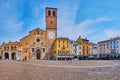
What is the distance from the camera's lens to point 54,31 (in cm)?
7638

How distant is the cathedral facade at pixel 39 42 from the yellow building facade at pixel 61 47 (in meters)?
1.65

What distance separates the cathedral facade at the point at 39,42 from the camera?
7519 cm

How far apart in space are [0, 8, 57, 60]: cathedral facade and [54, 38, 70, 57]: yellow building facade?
1.65m

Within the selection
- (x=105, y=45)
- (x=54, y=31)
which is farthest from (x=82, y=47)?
(x=54, y=31)

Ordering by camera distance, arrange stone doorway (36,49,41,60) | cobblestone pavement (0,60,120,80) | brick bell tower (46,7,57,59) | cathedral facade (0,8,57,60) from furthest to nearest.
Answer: stone doorway (36,49,41,60) < brick bell tower (46,7,57,59) < cathedral facade (0,8,57,60) < cobblestone pavement (0,60,120,80)

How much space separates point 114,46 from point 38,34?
107 feet

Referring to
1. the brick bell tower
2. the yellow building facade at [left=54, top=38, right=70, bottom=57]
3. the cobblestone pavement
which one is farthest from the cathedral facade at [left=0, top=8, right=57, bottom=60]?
the cobblestone pavement

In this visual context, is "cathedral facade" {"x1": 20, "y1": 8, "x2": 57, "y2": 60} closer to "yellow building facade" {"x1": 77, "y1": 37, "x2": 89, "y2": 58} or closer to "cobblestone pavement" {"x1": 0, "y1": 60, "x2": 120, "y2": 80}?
"yellow building facade" {"x1": 77, "y1": 37, "x2": 89, "y2": 58}

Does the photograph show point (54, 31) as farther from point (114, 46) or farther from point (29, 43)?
point (114, 46)

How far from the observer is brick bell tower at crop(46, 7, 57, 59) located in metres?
76.1

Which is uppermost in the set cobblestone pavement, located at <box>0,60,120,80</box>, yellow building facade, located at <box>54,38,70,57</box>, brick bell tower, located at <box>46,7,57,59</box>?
brick bell tower, located at <box>46,7,57,59</box>

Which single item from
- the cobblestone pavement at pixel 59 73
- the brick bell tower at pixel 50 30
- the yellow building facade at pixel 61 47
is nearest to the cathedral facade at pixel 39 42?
the brick bell tower at pixel 50 30

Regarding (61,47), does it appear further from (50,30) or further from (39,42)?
(39,42)

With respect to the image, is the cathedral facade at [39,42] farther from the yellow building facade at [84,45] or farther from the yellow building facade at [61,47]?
the yellow building facade at [84,45]
